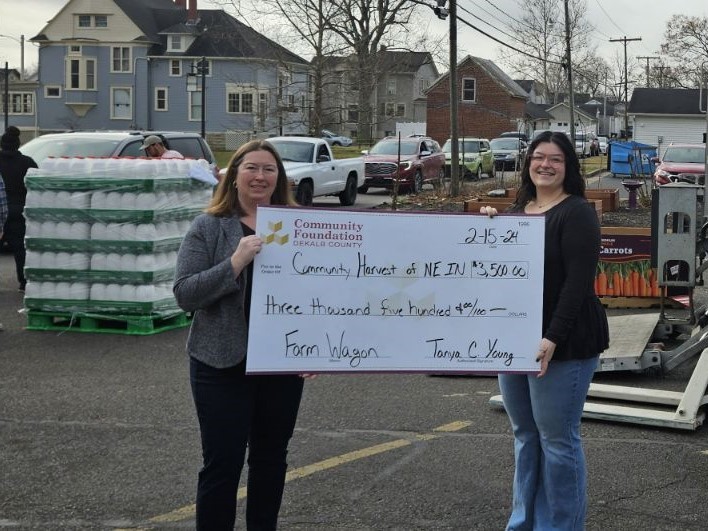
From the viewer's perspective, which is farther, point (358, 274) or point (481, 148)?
point (481, 148)

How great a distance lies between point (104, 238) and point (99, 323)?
2.90 feet

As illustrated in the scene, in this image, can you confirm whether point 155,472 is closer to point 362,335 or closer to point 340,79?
point 362,335

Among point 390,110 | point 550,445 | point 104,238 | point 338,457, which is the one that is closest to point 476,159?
point 104,238

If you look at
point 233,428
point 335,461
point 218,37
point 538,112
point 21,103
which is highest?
point 218,37

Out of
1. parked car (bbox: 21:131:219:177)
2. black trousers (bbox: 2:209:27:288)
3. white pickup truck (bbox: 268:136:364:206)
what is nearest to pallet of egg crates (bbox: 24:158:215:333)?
black trousers (bbox: 2:209:27:288)

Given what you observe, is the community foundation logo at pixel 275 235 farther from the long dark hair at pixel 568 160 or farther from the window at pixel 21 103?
the window at pixel 21 103

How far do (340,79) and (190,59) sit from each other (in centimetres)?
3090

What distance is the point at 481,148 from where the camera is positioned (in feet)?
135

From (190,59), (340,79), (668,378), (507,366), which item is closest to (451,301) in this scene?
→ (507,366)

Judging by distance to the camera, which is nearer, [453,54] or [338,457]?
[338,457]

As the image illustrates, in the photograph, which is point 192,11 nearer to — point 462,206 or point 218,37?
point 218,37

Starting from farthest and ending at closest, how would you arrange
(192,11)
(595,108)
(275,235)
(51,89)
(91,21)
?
(595,108)
(51,89)
(91,21)
(192,11)
(275,235)

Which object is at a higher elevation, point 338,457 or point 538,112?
point 538,112

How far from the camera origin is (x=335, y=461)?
19.6ft
